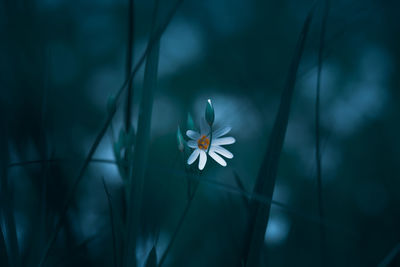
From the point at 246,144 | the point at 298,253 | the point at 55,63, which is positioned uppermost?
the point at 55,63

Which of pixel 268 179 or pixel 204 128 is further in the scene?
pixel 204 128

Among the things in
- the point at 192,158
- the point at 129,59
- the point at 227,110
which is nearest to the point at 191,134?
the point at 192,158

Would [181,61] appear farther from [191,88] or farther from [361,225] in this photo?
[361,225]

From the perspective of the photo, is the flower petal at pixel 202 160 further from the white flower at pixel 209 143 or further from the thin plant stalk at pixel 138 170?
the thin plant stalk at pixel 138 170

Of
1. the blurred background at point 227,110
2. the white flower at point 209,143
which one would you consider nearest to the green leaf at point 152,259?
the white flower at point 209,143

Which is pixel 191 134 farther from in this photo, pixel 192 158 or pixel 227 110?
pixel 227 110

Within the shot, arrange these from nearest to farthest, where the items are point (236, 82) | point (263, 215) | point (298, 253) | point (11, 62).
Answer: point (263, 215) < point (11, 62) < point (298, 253) < point (236, 82)

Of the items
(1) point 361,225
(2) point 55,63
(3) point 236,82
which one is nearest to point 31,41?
(2) point 55,63

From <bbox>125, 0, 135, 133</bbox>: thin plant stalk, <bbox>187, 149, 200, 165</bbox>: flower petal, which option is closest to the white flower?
<bbox>187, 149, 200, 165</bbox>: flower petal
